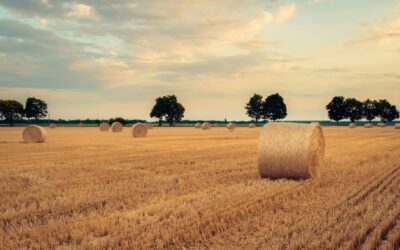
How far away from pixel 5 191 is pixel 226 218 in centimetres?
497

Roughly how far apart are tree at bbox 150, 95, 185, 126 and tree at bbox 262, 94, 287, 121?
22.1 m

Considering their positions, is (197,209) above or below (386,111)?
below

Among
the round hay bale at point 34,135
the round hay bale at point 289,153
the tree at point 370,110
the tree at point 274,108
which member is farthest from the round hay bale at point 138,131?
the tree at point 370,110

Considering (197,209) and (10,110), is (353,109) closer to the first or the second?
(10,110)

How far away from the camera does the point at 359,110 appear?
123875 millimetres

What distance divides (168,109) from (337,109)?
48348 mm

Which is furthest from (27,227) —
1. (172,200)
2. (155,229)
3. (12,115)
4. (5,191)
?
(12,115)

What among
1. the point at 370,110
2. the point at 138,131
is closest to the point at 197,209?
the point at 138,131

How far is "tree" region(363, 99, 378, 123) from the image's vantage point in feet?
423

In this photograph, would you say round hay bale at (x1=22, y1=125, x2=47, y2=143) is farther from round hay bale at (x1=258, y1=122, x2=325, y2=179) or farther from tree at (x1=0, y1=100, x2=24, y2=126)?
tree at (x1=0, y1=100, x2=24, y2=126)

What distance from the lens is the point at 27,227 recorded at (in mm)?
6000

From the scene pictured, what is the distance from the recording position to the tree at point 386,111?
133125 millimetres

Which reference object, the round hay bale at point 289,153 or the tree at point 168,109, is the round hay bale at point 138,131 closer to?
the round hay bale at point 289,153

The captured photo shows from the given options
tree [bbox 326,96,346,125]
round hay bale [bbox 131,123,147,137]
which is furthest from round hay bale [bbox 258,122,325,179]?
tree [bbox 326,96,346,125]
